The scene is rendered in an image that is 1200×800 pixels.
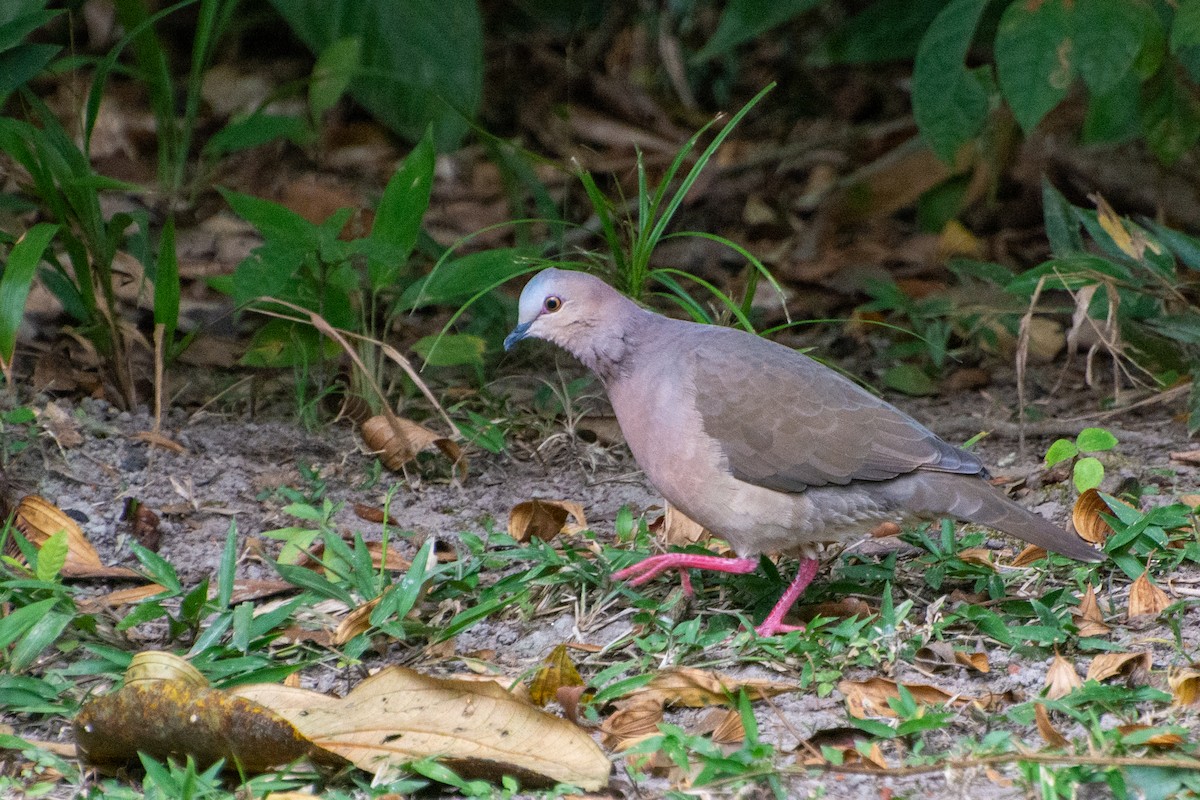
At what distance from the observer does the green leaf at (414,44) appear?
590 centimetres

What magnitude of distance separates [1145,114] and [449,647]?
139 inches

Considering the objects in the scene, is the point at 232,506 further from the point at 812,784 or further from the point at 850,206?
the point at 850,206

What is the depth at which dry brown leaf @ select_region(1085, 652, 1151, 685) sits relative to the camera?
10.5 ft

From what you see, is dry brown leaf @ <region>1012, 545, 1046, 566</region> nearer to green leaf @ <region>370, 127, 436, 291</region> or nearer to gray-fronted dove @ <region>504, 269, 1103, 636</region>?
gray-fronted dove @ <region>504, 269, 1103, 636</region>

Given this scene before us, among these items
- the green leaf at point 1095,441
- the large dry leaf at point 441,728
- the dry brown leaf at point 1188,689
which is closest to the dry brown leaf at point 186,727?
the large dry leaf at point 441,728

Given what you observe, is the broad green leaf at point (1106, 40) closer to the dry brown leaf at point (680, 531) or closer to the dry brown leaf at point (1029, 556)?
the dry brown leaf at point (1029, 556)

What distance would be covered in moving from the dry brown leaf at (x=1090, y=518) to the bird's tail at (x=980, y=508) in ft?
0.94

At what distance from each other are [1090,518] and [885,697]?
124 centimetres

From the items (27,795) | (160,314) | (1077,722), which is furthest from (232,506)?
(1077,722)

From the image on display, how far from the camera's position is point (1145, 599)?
11.7 ft

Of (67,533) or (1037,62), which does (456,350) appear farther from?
(1037,62)

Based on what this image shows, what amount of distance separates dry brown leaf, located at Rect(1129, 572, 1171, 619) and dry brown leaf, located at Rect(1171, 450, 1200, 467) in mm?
1098

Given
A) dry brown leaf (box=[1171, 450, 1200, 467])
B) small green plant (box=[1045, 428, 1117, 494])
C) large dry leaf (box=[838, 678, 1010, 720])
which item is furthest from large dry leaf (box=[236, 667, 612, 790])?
dry brown leaf (box=[1171, 450, 1200, 467])

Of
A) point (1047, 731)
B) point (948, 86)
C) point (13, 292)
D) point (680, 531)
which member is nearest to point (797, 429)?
point (680, 531)
